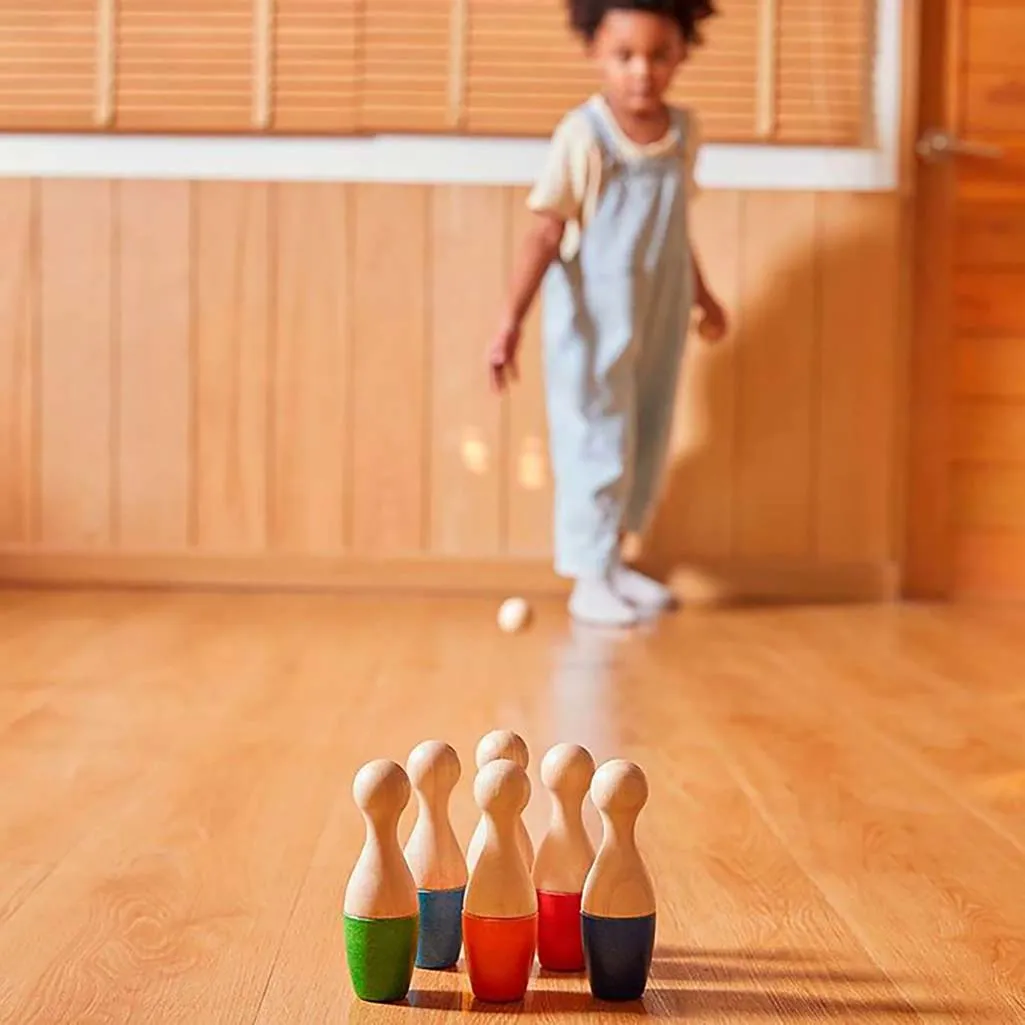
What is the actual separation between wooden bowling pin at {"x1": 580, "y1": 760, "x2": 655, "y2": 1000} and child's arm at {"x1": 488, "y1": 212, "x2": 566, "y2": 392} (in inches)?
72.6

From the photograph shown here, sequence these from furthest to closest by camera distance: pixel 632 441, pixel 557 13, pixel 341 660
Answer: pixel 557 13
pixel 632 441
pixel 341 660

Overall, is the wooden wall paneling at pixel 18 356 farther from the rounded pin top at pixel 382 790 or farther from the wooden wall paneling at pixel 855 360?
the rounded pin top at pixel 382 790

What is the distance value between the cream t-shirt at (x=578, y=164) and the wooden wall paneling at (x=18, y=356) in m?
1.06

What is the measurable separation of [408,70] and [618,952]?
2.49 metres

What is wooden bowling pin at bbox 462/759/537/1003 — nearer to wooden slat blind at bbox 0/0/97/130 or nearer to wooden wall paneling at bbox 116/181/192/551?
wooden wall paneling at bbox 116/181/192/551

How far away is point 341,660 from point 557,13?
4.86ft

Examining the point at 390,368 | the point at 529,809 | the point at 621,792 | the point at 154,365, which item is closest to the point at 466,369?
the point at 390,368

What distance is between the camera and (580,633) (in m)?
2.65

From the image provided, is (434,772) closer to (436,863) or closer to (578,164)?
(436,863)

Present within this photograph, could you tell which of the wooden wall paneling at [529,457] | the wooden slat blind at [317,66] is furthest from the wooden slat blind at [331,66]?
the wooden wall paneling at [529,457]

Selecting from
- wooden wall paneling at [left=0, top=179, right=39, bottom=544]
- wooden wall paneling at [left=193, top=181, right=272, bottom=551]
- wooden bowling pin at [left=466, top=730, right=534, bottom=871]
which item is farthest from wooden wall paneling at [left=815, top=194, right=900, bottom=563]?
wooden bowling pin at [left=466, top=730, right=534, bottom=871]

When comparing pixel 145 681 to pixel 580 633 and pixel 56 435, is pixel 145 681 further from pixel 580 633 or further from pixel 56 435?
pixel 56 435

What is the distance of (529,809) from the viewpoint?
1386mm

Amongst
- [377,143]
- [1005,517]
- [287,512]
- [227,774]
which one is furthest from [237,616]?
[1005,517]
